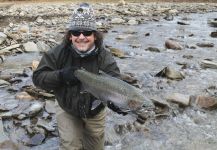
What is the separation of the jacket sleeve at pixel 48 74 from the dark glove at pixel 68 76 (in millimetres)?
77

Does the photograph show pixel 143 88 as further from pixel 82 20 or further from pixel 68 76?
pixel 68 76

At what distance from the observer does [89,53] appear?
5.20 meters

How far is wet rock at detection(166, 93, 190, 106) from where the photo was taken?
9180 millimetres

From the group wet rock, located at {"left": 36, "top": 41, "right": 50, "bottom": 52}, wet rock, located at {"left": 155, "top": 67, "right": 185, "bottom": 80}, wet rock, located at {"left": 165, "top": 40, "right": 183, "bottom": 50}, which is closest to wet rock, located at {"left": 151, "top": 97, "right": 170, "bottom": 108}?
wet rock, located at {"left": 155, "top": 67, "right": 185, "bottom": 80}

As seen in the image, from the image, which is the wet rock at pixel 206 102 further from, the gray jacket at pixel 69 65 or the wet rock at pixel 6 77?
the wet rock at pixel 6 77

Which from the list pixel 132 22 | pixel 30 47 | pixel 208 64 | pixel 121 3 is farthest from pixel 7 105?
pixel 121 3

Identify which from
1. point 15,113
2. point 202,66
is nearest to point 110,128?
point 15,113

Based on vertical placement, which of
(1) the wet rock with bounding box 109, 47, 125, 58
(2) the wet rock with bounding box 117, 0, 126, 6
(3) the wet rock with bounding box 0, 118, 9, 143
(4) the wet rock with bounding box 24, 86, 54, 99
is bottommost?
(2) the wet rock with bounding box 117, 0, 126, 6

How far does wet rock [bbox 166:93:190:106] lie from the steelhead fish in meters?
4.65

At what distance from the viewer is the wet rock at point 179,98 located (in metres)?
9.18

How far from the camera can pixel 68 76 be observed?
4.97m

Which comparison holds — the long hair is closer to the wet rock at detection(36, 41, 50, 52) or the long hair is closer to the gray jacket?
the gray jacket

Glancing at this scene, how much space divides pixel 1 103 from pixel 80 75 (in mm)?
4250

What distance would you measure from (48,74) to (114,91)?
1044mm
